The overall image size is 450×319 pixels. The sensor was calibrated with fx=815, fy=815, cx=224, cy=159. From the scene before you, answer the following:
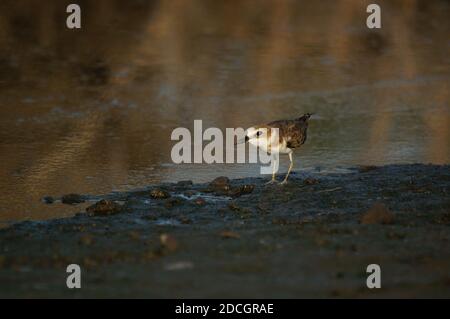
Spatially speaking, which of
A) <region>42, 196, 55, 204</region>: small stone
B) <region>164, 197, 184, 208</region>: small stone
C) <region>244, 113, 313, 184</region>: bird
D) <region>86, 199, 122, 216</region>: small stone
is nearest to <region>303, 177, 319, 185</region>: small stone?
<region>244, 113, 313, 184</region>: bird

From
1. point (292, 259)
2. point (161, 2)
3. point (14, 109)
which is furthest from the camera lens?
point (161, 2)

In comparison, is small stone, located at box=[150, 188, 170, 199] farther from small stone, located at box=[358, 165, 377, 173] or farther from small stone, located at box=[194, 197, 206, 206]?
small stone, located at box=[358, 165, 377, 173]

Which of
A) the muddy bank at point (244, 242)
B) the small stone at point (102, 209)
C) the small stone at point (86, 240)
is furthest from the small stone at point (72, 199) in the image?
Result: the small stone at point (86, 240)

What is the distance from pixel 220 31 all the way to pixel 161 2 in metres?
2.76

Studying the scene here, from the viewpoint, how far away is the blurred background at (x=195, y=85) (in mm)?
10305

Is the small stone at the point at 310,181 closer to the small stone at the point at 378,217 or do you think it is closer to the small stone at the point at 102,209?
the small stone at the point at 378,217

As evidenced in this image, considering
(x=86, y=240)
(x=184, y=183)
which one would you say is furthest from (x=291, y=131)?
(x=86, y=240)

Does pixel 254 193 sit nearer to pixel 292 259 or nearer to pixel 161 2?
pixel 292 259

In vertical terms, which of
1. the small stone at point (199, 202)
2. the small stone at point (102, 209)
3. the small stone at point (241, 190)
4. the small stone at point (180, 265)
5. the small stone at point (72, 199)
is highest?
the small stone at point (241, 190)

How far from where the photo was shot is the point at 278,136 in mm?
9344

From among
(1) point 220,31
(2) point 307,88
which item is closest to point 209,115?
(2) point 307,88

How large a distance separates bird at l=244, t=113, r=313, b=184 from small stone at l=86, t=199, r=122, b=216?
80.1 inches

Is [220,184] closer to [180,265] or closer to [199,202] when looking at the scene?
[199,202]
